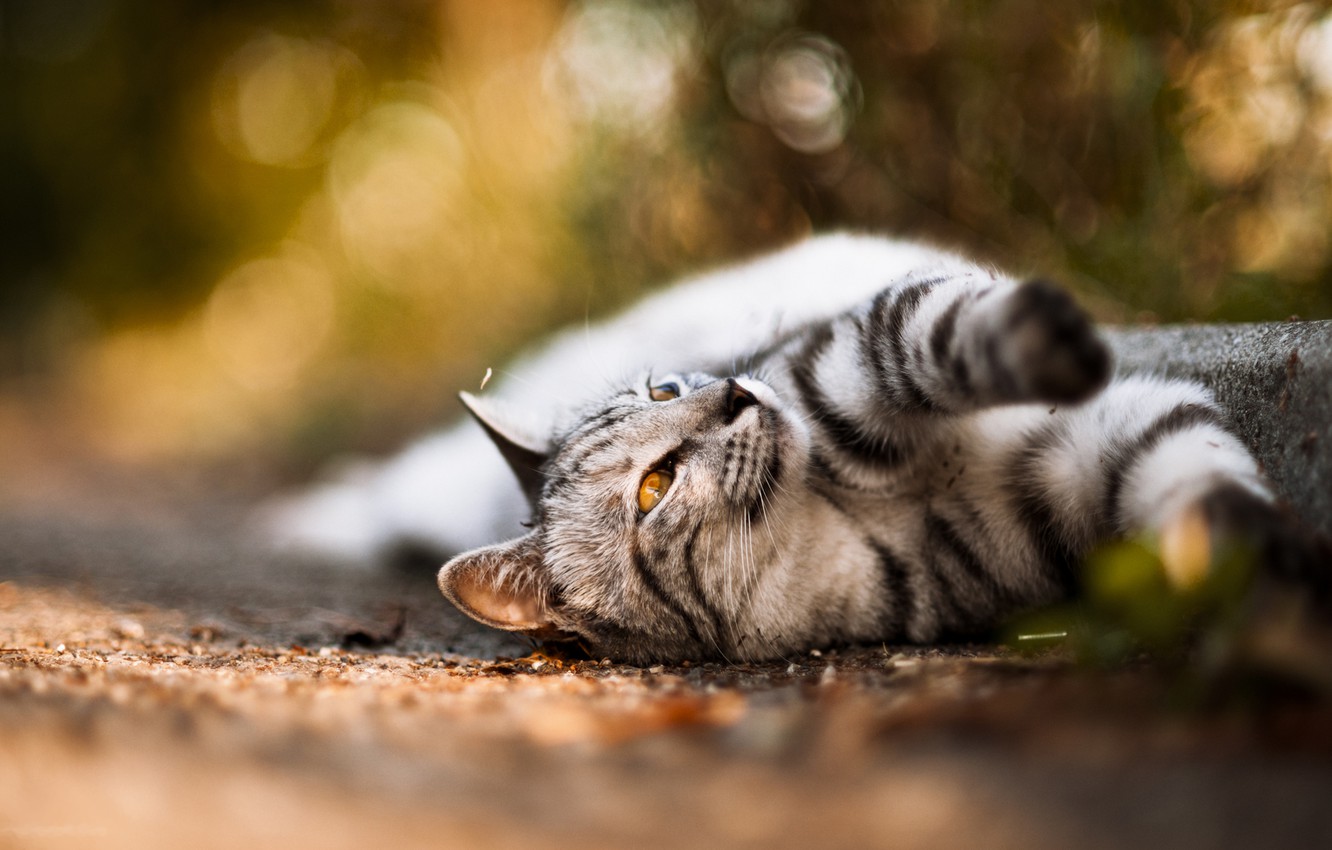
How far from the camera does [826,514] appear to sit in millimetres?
1853

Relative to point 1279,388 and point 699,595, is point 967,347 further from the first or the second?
point 699,595

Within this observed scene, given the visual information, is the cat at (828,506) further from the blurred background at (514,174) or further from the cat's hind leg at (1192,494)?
the blurred background at (514,174)

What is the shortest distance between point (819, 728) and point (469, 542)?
1.95 metres

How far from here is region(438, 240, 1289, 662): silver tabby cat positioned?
171cm

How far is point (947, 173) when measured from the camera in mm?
3475

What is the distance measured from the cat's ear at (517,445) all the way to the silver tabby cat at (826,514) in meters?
0.23

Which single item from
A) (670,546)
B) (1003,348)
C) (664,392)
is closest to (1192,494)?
(1003,348)

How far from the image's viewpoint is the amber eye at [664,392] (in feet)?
6.32

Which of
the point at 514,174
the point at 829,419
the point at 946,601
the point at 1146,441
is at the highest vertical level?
the point at 514,174

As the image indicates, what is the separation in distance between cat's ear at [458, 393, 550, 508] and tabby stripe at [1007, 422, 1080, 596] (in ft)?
3.41

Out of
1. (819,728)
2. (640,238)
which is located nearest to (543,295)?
(640,238)

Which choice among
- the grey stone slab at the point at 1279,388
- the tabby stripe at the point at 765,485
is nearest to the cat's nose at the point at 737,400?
the tabby stripe at the point at 765,485

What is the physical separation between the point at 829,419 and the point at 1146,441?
595 mm

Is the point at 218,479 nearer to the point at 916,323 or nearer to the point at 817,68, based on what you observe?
the point at 817,68
